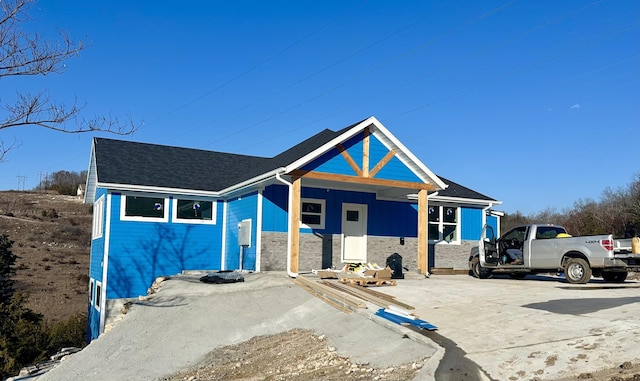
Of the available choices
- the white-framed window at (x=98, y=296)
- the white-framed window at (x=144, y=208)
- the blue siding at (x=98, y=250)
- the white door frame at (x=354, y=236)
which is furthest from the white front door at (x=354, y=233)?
the white-framed window at (x=98, y=296)

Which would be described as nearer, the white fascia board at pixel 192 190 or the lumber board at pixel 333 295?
the lumber board at pixel 333 295

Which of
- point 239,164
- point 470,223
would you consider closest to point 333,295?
point 470,223

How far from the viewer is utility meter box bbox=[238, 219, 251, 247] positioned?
1730 cm

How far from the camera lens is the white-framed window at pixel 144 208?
18.0 metres

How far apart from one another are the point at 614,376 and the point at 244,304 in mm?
8319

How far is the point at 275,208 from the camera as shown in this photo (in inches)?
684

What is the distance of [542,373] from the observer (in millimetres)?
6500

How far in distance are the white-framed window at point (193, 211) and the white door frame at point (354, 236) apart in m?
4.88

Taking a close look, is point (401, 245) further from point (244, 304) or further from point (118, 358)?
point (118, 358)

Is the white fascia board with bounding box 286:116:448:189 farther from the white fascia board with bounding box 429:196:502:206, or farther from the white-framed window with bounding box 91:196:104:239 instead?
the white-framed window with bounding box 91:196:104:239

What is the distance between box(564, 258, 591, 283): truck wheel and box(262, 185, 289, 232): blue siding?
8.37 metres

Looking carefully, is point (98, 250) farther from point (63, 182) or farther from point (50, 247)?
point (63, 182)

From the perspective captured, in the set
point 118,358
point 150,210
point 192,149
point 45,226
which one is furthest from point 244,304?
point 45,226

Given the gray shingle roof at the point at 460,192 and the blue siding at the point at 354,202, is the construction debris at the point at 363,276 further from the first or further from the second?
the gray shingle roof at the point at 460,192
